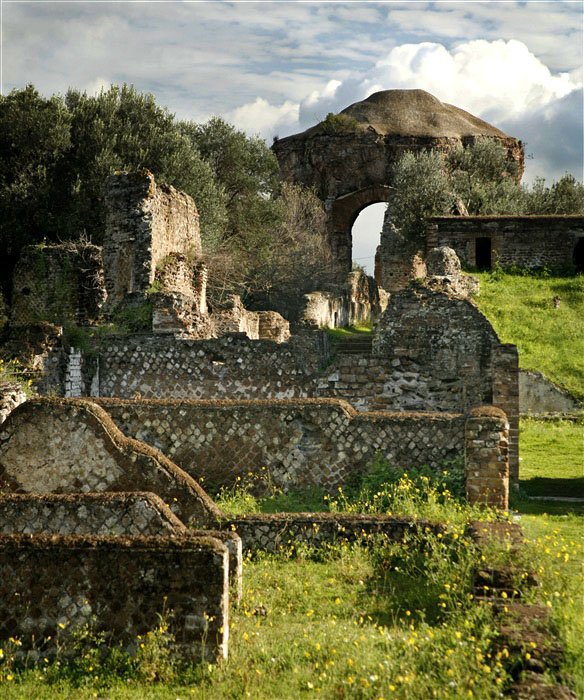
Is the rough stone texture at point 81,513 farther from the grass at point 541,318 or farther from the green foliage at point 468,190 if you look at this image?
the green foliage at point 468,190

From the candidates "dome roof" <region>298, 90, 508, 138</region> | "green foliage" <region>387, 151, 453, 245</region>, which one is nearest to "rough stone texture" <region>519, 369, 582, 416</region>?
"green foliage" <region>387, 151, 453, 245</region>

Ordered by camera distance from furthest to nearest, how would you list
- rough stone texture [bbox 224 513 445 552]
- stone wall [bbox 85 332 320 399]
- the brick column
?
stone wall [bbox 85 332 320 399], the brick column, rough stone texture [bbox 224 513 445 552]

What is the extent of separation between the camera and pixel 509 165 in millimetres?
43094

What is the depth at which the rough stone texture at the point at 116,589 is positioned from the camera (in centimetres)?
475

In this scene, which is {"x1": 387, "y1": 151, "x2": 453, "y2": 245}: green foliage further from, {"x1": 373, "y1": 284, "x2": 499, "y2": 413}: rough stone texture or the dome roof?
{"x1": 373, "y1": 284, "x2": 499, "y2": 413}: rough stone texture

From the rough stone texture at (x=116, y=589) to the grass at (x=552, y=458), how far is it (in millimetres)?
6752

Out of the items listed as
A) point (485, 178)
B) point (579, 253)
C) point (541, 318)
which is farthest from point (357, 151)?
point (541, 318)

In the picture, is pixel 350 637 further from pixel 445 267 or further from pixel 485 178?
pixel 485 178

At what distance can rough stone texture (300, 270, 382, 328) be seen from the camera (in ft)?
94.5

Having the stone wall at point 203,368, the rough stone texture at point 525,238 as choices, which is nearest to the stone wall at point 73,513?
the stone wall at point 203,368

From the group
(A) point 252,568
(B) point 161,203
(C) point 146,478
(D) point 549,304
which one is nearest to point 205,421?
(C) point 146,478

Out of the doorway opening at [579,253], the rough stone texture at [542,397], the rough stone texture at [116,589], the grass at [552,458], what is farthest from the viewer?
the doorway opening at [579,253]

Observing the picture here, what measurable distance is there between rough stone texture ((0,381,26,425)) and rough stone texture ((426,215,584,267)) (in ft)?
65.8

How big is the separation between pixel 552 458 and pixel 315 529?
759 centimetres
